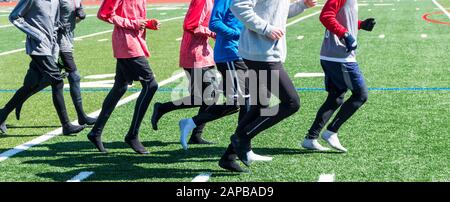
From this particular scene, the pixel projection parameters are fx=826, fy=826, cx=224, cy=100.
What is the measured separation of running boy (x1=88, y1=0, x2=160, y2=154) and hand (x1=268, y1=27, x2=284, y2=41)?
151cm

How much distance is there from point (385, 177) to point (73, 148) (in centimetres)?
311

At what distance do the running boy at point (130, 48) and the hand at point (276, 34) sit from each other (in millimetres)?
1510

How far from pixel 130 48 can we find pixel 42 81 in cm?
156

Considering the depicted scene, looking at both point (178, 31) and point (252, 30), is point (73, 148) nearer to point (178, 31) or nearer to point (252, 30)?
point (252, 30)

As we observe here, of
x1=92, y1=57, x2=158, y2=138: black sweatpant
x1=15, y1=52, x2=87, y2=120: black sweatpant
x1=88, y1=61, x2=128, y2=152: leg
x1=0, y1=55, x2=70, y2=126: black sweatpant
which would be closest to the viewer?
x1=92, y1=57, x2=158, y2=138: black sweatpant

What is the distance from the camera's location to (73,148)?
8000 mm

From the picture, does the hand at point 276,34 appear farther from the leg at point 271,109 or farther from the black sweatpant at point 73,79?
the black sweatpant at point 73,79

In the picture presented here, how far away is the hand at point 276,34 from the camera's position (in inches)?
248

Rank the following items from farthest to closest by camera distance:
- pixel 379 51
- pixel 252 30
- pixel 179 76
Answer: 1. pixel 379 51
2. pixel 179 76
3. pixel 252 30

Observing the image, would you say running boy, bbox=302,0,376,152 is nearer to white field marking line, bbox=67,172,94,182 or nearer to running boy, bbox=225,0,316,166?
running boy, bbox=225,0,316,166

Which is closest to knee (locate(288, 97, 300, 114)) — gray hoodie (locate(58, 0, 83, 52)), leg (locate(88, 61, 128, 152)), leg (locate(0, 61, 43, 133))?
leg (locate(88, 61, 128, 152))

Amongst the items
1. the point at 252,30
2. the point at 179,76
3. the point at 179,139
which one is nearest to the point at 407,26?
the point at 179,76

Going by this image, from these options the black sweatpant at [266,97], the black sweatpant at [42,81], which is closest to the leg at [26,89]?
the black sweatpant at [42,81]

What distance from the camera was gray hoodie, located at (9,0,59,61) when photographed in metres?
8.21
